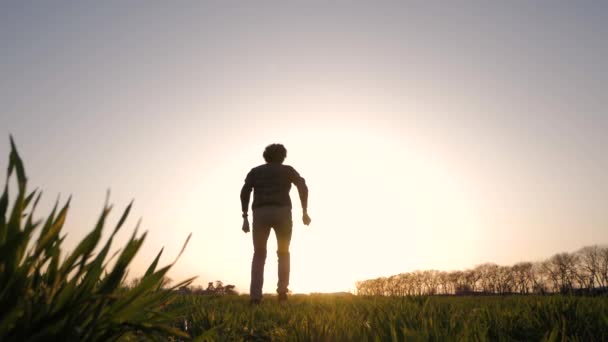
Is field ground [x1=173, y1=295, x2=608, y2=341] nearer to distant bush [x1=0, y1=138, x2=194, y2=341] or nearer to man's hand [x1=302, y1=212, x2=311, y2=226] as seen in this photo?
distant bush [x1=0, y1=138, x2=194, y2=341]

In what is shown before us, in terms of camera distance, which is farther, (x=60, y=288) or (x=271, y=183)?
(x=271, y=183)

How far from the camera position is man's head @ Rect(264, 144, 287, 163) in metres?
8.15

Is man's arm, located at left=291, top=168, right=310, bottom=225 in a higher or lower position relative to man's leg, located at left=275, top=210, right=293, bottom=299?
higher

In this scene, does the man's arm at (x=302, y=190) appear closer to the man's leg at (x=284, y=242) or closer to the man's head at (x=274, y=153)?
the man's head at (x=274, y=153)

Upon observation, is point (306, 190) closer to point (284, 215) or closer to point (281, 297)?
point (284, 215)

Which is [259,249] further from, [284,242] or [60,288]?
[60,288]

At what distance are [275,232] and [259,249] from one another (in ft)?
1.34

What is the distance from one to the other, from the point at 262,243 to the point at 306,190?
1.35 m

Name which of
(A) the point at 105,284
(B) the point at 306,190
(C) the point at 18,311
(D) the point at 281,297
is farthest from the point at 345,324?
(B) the point at 306,190

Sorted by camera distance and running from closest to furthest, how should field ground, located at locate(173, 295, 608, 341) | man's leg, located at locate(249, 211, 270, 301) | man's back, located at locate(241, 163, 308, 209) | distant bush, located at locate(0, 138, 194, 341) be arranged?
1. distant bush, located at locate(0, 138, 194, 341)
2. field ground, located at locate(173, 295, 608, 341)
3. man's leg, located at locate(249, 211, 270, 301)
4. man's back, located at locate(241, 163, 308, 209)

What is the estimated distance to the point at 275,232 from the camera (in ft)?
25.7

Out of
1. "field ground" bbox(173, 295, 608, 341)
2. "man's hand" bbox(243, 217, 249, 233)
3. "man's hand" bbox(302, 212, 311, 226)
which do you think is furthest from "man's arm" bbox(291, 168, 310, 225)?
"field ground" bbox(173, 295, 608, 341)

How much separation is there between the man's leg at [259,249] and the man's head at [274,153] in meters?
1.05

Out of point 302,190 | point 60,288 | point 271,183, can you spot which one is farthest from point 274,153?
point 60,288
